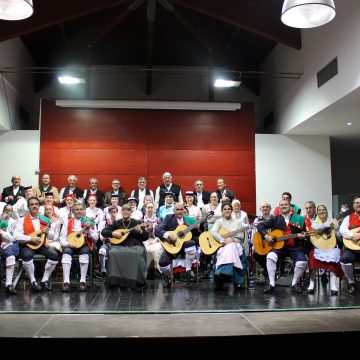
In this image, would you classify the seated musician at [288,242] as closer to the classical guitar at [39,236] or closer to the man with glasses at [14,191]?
the classical guitar at [39,236]

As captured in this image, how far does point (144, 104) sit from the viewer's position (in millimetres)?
9844

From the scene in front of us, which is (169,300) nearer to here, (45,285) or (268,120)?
(45,285)

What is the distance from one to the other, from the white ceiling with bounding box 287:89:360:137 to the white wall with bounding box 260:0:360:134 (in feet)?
0.46

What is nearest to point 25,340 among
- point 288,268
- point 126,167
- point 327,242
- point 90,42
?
point 327,242

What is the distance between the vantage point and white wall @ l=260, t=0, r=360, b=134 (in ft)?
23.0

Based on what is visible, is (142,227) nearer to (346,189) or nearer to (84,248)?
(84,248)

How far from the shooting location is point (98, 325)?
3.05 m

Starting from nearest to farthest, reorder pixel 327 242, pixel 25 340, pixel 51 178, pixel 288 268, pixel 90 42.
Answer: pixel 25 340 → pixel 327 242 → pixel 288 268 → pixel 51 178 → pixel 90 42

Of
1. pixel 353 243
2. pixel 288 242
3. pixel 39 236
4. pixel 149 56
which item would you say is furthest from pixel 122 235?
pixel 149 56

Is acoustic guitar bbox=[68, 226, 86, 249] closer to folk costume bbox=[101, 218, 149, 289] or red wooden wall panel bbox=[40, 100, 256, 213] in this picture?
folk costume bbox=[101, 218, 149, 289]

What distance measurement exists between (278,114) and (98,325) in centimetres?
866

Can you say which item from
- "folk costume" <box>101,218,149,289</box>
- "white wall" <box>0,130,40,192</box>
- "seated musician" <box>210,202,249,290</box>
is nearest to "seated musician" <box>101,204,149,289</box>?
"folk costume" <box>101,218,149,289</box>

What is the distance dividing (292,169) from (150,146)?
11.2 ft

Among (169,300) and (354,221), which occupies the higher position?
(354,221)
